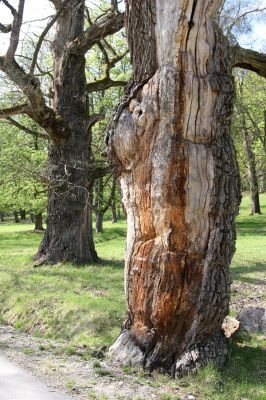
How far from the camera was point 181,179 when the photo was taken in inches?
227

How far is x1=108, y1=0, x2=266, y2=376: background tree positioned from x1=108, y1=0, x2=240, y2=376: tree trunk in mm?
12

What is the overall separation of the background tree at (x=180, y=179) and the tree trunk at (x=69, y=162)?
7820mm

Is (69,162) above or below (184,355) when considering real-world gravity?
above

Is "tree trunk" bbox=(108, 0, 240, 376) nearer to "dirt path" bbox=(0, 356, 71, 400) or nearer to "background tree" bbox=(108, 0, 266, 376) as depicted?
"background tree" bbox=(108, 0, 266, 376)

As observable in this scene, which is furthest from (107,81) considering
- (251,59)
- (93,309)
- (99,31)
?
(93,309)

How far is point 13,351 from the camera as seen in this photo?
6.52 metres

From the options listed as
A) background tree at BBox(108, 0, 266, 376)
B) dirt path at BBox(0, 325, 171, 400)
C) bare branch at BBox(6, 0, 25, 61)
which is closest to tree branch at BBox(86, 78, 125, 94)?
bare branch at BBox(6, 0, 25, 61)

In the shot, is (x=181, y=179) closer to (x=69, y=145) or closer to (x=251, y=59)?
(x=251, y=59)

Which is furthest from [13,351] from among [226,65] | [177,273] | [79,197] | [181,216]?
[79,197]

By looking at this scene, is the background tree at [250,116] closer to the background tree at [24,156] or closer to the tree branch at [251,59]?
the tree branch at [251,59]

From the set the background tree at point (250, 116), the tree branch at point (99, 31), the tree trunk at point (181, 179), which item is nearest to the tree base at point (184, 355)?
the tree trunk at point (181, 179)

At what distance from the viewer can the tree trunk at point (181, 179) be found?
5.75 meters

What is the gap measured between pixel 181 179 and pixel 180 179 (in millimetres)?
13

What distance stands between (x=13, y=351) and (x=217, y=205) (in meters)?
3.26
